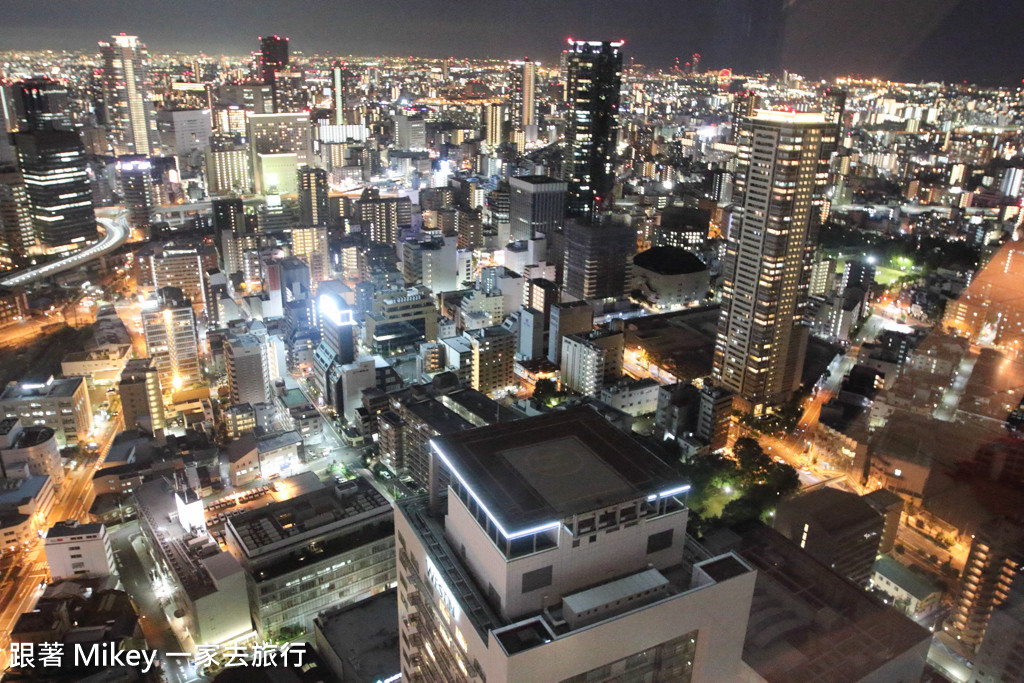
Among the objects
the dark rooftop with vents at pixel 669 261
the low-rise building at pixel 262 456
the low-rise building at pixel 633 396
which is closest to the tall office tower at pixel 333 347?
the low-rise building at pixel 262 456

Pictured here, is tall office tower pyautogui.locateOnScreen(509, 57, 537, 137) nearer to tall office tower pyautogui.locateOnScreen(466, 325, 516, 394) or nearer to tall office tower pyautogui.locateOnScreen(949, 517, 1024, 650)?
tall office tower pyautogui.locateOnScreen(466, 325, 516, 394)

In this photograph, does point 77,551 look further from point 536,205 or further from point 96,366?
point 536,205

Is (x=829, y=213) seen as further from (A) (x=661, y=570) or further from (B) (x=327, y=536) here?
(A) (x=661, y=570)

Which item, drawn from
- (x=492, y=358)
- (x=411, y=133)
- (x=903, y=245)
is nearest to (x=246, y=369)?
(x=492, y=358)

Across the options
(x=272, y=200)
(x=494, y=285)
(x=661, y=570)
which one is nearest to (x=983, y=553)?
(x=661, y=570)

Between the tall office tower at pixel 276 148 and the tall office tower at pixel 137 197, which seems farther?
the tall office tower at pixel 276 148

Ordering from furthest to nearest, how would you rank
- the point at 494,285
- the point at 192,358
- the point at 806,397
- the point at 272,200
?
the point at 272,200 < the point at 494,285 < the point at 192,358 < the point at 806,397

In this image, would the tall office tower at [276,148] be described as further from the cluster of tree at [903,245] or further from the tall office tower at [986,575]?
the tall office tower at [986,575]

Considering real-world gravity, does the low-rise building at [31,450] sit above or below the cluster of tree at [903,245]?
below
